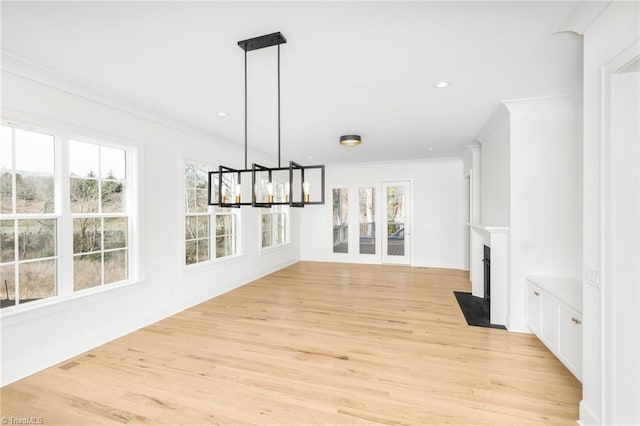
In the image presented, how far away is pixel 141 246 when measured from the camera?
145 inches

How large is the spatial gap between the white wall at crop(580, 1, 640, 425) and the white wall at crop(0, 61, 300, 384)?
4285 millimetres

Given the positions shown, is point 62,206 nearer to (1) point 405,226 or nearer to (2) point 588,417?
(2) point 588,417

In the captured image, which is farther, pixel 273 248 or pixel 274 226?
pixel 274 226

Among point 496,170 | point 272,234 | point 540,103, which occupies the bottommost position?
point 272,234

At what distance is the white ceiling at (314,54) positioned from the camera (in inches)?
73.9

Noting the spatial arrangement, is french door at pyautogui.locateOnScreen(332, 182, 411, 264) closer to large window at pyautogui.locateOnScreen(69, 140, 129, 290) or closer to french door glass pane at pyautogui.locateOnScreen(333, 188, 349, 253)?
french door glass pane at pyautogui.locateOnScreen(333, 188, 349, 253)

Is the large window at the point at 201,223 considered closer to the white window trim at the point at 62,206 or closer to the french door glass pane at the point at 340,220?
the white window trim at the point at 62,206

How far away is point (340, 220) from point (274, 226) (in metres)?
2.01

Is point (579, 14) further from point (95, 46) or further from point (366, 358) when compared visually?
point (95, 46)

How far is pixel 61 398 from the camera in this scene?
2.29 m

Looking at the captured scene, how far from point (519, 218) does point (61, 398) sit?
15.4 ft

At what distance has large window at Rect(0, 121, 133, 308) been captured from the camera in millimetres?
2586

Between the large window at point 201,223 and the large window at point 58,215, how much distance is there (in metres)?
1.00

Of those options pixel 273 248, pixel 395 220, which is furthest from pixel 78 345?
pixel 395 220
